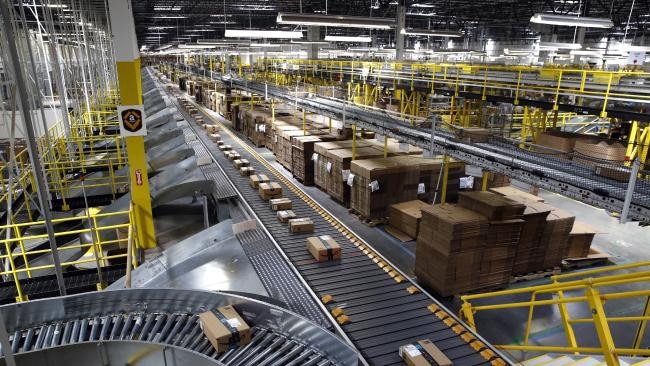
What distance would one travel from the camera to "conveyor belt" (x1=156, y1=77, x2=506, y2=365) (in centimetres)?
393

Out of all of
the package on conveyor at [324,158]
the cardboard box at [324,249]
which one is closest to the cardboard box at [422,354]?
the cardboard box at [324,249]

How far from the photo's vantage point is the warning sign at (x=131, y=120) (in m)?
7.00

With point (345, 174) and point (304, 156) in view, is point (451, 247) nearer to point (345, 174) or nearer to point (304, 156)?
point (345, 174)

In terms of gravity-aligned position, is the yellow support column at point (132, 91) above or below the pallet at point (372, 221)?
above

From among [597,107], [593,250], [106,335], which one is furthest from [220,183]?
[597,107]

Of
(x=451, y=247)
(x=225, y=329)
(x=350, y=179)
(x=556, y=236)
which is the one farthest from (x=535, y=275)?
(x=225, y=329)

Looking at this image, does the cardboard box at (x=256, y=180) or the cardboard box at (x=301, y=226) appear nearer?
the cardboard box at (x=301, y=226)

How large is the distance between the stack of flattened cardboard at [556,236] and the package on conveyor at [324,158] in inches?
188

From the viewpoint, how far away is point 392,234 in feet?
29.6

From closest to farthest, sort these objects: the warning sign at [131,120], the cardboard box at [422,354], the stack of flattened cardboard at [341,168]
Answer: the cardboard box at [422,354], the warning sign at [131,120], the stack of flattened cardboard at [341,168]

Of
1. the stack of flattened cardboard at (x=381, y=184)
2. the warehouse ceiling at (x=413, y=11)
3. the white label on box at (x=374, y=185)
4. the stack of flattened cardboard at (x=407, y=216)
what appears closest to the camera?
the stack of flattened cardboard at (x=407, y=216)

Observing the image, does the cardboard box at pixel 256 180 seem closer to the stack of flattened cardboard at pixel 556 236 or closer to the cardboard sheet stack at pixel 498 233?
the cardboard sheet stack at pixel 498 233

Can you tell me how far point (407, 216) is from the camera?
8.77m

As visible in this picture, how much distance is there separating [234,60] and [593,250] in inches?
1644
